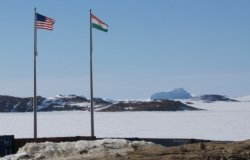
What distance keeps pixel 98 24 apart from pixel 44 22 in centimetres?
313

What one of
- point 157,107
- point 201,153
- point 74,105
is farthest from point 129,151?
point 74,105

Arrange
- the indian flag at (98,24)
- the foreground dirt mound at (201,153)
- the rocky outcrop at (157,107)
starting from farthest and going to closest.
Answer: the rocky outcrop at (157,107) < the indian flag at (98,24) < the foreground dirt mound at (201,153)

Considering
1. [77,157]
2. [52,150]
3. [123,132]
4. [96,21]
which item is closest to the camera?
[77,157]

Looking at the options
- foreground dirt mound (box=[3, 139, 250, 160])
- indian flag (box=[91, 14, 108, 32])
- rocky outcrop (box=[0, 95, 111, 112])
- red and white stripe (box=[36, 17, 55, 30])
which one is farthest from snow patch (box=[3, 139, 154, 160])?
rocky outcrop (box=[0, 95, 111, 112])

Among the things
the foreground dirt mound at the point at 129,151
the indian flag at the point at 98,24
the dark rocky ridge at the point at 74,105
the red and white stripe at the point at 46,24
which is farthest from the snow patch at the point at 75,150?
the dark rocky ridge at the point at 74,105

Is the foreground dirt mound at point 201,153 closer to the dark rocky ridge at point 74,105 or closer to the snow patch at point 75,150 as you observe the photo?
the snow patch at point 75,150

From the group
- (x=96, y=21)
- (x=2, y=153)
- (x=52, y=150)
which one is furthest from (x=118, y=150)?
(x=96, y=21)

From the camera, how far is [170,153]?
14766mm

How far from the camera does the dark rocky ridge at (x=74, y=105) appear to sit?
326ft

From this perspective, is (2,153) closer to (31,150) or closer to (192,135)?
(31,150)

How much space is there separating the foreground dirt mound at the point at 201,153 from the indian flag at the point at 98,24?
1616 cm

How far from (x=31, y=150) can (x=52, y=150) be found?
1.20 meters

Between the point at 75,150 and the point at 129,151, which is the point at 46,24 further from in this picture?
the point at 129,151

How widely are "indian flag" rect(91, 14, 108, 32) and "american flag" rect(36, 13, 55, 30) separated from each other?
7.66 feet
